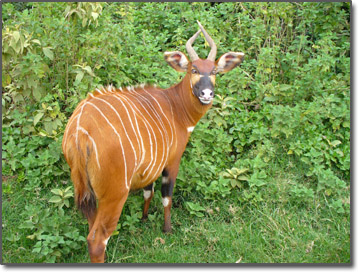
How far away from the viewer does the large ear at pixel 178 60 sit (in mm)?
3939

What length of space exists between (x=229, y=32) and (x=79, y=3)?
95.5 inches

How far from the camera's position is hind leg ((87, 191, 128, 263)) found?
3.10 metres

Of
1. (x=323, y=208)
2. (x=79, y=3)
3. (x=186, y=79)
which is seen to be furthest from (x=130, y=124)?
(x=323, y=208)

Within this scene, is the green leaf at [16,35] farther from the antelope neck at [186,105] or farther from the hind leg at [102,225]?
the hind leg at [102,225]

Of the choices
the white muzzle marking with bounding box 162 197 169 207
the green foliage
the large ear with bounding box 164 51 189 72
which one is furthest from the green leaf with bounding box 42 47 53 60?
the white muzzle marking with bounding box 162 197 169 207

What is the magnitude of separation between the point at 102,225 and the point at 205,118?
219cm

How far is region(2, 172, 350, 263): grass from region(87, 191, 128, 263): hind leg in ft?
1.86

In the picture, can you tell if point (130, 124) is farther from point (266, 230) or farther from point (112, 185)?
point (266, 230)

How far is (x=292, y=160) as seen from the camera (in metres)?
4.73

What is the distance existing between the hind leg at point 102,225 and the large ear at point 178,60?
147 cm

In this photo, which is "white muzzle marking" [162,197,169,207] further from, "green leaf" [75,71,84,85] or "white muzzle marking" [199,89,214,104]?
"green leaf" [75,71,84,85]

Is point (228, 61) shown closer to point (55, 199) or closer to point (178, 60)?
point (178, 60)

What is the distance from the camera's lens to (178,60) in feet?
13.1

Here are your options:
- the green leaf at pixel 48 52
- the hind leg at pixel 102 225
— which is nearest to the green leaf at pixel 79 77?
the green leaf at pixel 48 52
